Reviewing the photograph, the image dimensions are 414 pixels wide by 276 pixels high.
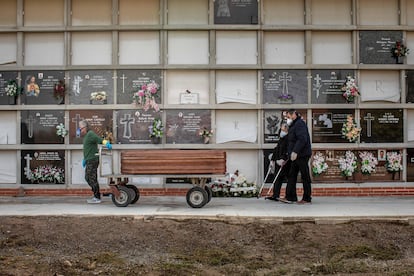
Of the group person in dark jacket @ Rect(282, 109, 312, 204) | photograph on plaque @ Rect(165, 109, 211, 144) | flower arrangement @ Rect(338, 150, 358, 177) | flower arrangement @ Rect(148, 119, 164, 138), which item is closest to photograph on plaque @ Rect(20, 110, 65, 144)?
flower arrangement @ Rect(148, 119, 164, 138)

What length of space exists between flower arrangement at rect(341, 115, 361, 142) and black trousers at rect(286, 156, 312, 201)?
172 cm

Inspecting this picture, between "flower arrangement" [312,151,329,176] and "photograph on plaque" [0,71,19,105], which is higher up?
"photograph on plaque" [0,71,19,105]

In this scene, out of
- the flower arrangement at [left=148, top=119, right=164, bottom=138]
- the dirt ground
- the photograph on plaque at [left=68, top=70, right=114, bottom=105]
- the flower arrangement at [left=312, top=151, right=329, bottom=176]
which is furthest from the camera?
the photograph on plaque at [left=68, top=70, right=114, bottom=105]

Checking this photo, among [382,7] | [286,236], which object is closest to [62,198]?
[286,236]

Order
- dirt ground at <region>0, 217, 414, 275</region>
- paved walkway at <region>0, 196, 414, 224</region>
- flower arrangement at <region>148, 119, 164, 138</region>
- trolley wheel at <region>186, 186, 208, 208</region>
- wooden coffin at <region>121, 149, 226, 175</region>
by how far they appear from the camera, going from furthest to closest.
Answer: flower arrangement at <region>148, 119, 164, 138</region>, wooden coffin at <region>121, 149, 226, 175</region>, trolley wheel at <region>186, 186, 208, 208</region>, paved walkway at <region>0, 196, 414, 224</region>, dirt ground at <region>0, 217, 414, 275</region>

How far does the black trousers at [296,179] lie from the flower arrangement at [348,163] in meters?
1.52

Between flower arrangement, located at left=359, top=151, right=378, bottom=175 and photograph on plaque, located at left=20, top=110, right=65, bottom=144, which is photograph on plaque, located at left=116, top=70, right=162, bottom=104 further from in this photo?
flower arrangement, located at left=359, top=151, right=378, bottom=175

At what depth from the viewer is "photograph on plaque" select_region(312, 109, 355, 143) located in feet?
42.4

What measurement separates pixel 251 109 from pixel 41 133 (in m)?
4.96

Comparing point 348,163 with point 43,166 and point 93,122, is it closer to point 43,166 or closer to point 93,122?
point 93,122

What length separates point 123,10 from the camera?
13.1 metres

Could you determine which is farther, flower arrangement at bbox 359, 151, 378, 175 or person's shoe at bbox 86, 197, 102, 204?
flower arrangement at bbox 359, 151, 378, 175

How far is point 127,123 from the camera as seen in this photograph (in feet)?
42.3

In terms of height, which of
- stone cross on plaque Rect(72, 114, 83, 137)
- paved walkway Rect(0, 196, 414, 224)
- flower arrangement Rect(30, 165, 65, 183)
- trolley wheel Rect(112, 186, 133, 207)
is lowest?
paved walkway Rect(0, 196, 414, 224)
